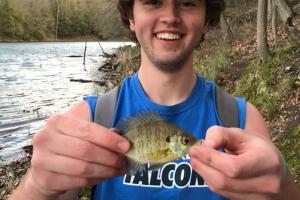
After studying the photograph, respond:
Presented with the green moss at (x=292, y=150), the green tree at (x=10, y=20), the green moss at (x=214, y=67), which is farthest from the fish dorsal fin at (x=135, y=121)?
the green tree at (x=10, y=20)

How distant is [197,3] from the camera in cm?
305

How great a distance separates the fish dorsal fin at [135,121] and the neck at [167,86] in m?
0.75

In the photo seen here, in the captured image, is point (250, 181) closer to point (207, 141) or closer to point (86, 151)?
point (207, 141)

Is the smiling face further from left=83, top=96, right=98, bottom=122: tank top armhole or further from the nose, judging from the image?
left=83, top=96, right=98, bottom=122: tank top armhole

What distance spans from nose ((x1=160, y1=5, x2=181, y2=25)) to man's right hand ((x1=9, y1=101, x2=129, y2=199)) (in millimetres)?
1187

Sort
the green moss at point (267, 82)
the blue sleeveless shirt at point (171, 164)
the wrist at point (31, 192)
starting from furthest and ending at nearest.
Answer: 1. the green moss at point (267, 82)
2. the blue sleeveless shirt at point (171, 164)
3. the wrist at point (31, 192)

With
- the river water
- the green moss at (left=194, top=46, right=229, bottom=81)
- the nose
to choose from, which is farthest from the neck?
the green moss at (left=194, top=46, right=229, bottom=81)

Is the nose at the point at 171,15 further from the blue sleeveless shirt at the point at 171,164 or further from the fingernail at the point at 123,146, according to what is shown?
the fingernail at the point at 123,146

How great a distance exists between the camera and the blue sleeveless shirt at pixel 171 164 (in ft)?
9.11

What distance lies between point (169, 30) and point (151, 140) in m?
1.00

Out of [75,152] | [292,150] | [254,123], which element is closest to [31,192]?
[75,152]

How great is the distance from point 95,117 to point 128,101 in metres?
0.29

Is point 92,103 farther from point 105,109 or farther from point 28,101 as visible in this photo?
point 28,101

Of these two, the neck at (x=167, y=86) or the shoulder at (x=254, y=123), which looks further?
the neck at (x=167, y=86)
